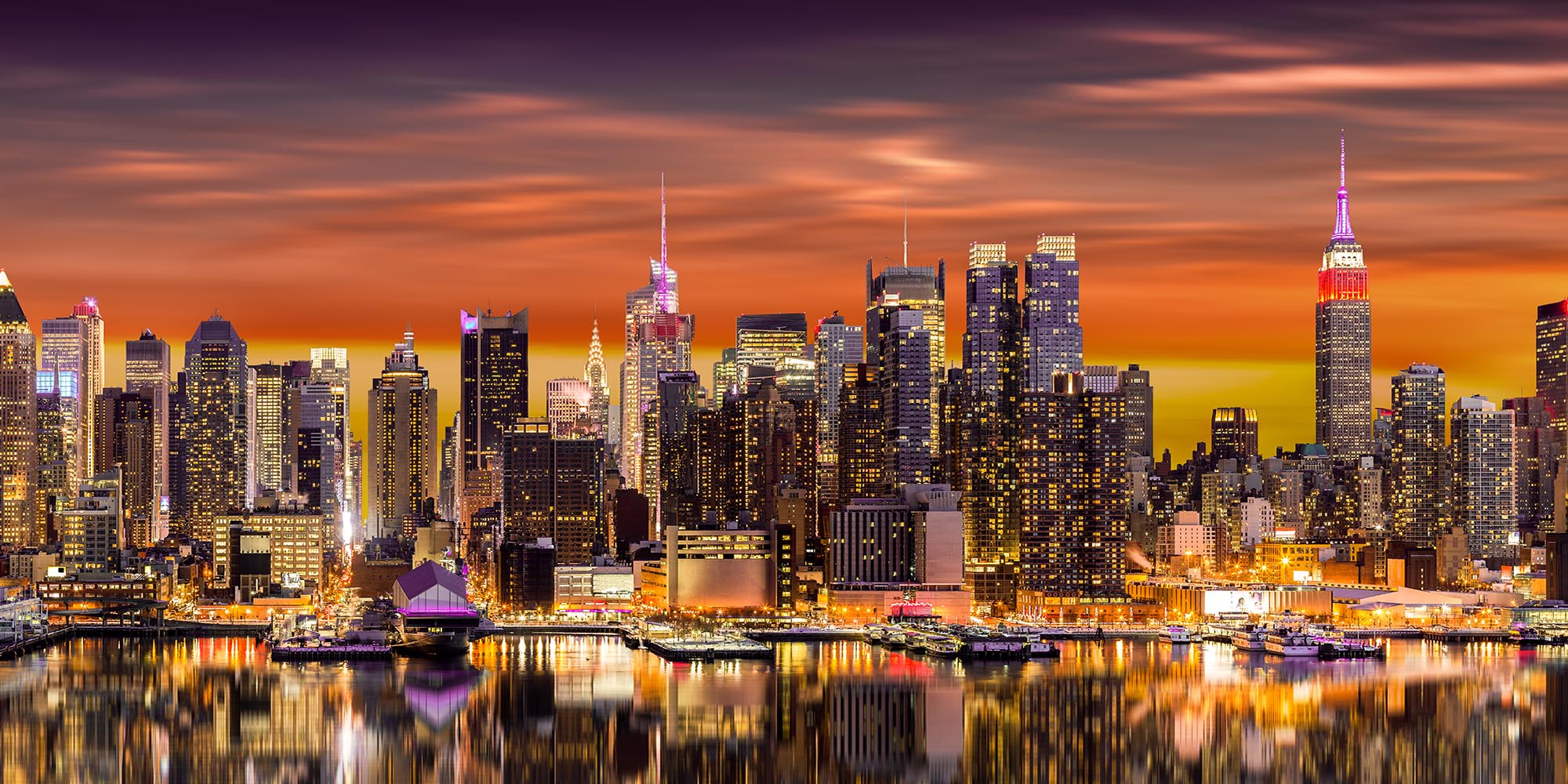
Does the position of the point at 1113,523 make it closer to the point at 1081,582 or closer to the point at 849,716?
the point at 1081,582

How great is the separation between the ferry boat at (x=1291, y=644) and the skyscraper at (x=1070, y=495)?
38306 mm

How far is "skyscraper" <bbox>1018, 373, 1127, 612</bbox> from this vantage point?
180750 millimetres

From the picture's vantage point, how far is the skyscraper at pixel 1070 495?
593 ft

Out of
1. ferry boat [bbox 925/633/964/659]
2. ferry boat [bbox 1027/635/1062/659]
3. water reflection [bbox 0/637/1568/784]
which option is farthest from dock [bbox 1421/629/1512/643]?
ferry boat [bbox 925/633/964/659]

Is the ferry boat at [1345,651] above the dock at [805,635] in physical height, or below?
above

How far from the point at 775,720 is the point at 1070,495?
106 metres

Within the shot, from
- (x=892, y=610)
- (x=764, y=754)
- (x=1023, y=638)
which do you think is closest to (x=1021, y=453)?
(x=892, y=610)

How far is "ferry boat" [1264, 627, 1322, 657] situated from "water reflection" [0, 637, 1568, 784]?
9517 millimetres

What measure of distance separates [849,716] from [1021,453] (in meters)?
107

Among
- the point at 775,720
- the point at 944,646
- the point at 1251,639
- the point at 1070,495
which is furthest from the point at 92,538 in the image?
the point at 775,720

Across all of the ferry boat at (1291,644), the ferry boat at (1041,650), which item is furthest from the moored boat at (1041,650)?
the ferry boat at (1291,644)

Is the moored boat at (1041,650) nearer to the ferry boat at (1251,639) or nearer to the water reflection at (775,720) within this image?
the water reflection at (775,720)

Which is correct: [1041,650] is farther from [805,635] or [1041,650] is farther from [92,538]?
[92,538]

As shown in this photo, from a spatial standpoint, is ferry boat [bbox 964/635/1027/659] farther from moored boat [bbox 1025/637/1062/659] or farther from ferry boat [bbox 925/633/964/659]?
ferry boat [bbox 925/633/964/659]
